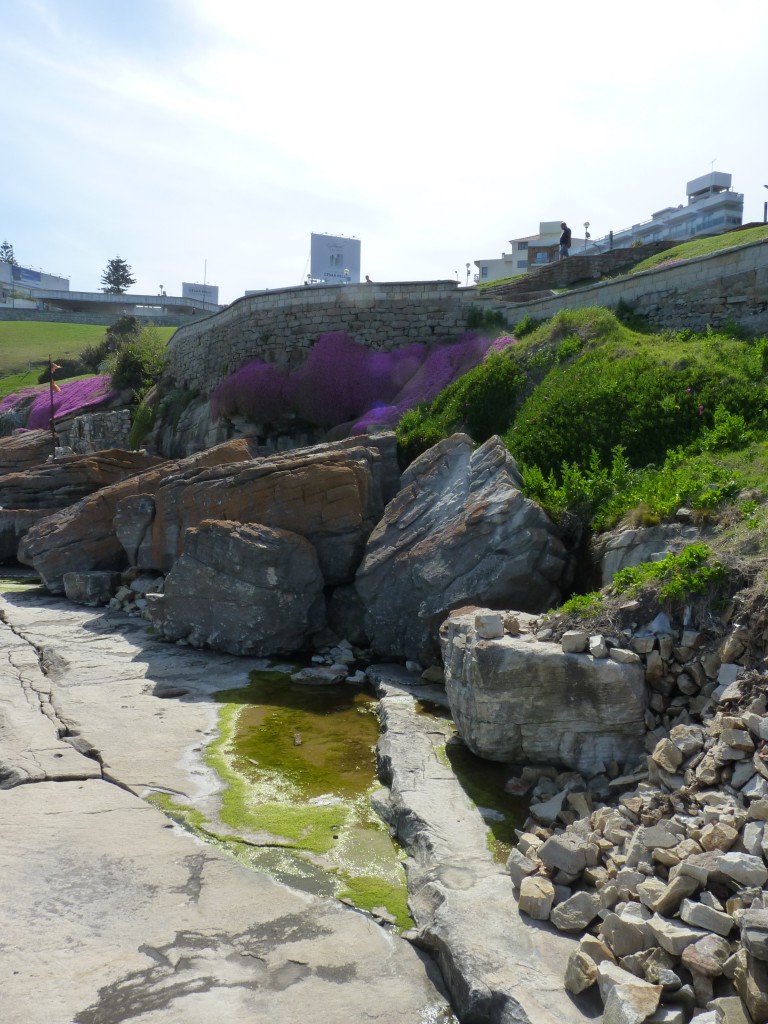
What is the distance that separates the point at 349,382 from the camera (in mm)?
22984

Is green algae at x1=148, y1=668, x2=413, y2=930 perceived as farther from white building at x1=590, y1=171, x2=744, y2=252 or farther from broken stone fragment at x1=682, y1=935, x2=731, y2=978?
white building at x1=590, y1=171, x2=744, y2=252

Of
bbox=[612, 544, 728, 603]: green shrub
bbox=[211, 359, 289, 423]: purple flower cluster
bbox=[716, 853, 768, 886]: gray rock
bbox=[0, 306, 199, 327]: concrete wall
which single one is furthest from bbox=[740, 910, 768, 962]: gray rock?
bbox=[0, 306, 199, 327]: concrete wall

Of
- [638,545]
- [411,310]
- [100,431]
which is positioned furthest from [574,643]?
[100,431]

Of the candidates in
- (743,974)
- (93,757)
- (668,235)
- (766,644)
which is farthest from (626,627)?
(668,235)

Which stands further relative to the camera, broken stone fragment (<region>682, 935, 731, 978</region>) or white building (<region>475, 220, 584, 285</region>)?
white building (<region>475, 220, 584, 285</region>)

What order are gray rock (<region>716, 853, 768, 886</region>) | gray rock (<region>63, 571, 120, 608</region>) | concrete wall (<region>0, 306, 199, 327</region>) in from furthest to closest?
concrete wall (<region>0, 306, 199, 327</region>)
gray rock (<region>63, 571, 120, 608</region>)
gray rock (<region>716, 853, 768, 886</region>)

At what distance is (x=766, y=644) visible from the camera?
6906mm

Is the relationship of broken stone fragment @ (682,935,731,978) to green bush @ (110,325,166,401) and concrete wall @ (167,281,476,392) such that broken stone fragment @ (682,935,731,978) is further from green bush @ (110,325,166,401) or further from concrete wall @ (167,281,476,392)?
green bush @ (110,325,166,401)

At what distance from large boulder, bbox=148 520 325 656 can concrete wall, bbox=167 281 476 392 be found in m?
11.8

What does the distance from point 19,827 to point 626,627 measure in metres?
6.07

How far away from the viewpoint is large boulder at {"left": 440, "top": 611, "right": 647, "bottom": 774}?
755 cm

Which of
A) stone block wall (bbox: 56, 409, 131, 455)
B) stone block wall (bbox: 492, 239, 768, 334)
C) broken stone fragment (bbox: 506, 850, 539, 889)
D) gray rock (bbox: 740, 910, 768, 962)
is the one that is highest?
stone block wall (bbox: 492, 239, 768, 334)

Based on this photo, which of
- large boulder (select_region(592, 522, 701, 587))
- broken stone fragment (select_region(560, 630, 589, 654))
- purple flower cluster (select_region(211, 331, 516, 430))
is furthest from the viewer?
purple flower cluster (select_region(211, 331, 516, 430))

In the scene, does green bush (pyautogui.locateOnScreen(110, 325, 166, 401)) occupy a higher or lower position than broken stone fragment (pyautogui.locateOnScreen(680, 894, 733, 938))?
higher
